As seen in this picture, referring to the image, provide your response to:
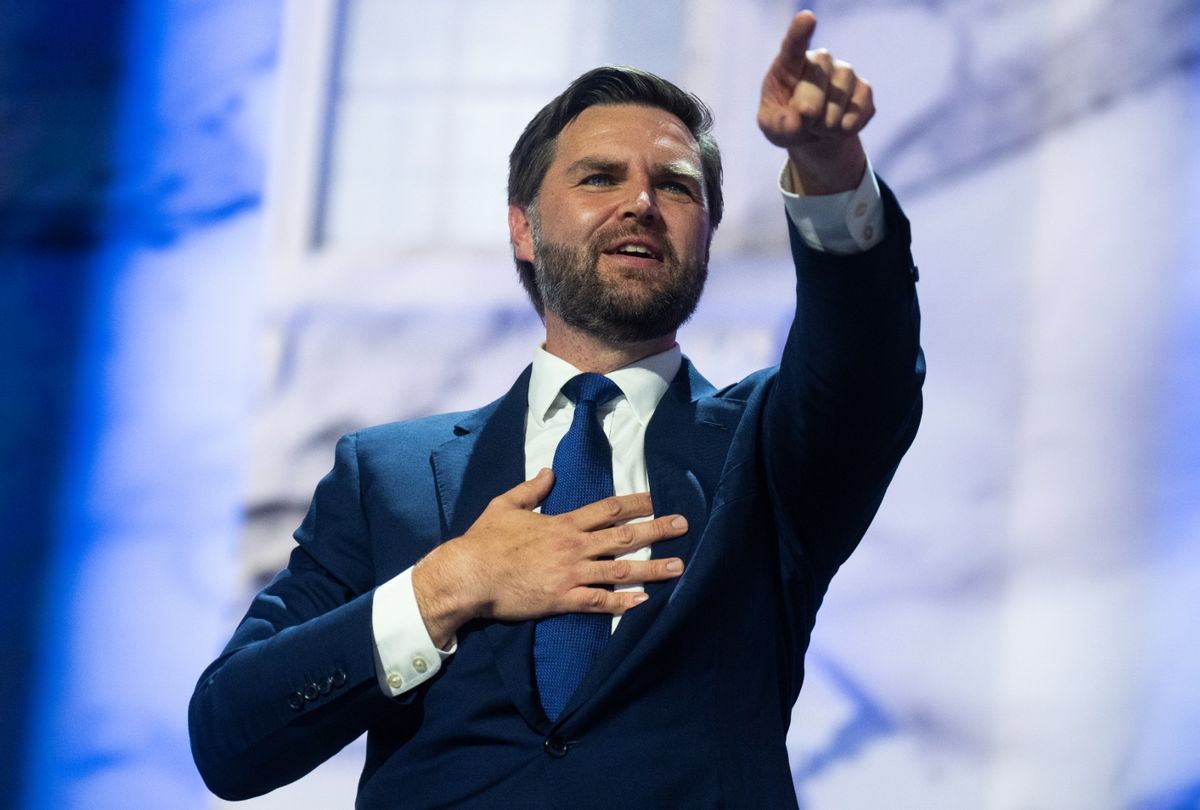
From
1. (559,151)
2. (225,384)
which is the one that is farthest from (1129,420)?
(225,384)

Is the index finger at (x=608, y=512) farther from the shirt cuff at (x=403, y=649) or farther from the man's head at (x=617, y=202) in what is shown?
the man's head at (x=617, y=202)

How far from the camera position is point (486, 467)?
1.54 metres

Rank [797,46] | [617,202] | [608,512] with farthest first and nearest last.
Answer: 1. [617,202]
2. [608,512]
3. [797,46]

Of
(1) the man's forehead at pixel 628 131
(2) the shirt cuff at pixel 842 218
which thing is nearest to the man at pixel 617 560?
(2) the shirt cuff at pixel 842 218

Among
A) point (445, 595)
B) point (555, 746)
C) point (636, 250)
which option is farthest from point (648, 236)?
point (555, 746)

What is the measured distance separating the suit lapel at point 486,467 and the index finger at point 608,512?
0.38ft

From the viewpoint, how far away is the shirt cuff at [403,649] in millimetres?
1367

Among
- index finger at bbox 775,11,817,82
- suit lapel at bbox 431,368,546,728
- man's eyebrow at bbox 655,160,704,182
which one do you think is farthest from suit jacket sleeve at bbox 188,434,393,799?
index finger at bbox 775,11,817,82

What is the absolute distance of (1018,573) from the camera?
224 centimetres

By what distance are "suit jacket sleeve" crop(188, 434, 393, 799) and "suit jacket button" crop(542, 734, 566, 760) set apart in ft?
0.59

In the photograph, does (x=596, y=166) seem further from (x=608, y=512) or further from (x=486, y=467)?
(x=608, y=512)

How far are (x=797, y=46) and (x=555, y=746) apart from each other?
2.20 ft

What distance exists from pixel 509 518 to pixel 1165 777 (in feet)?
4.29

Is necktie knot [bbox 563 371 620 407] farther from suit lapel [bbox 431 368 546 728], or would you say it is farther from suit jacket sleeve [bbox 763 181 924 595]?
suit jacket sleeve [bbox 763 181 924 595]
